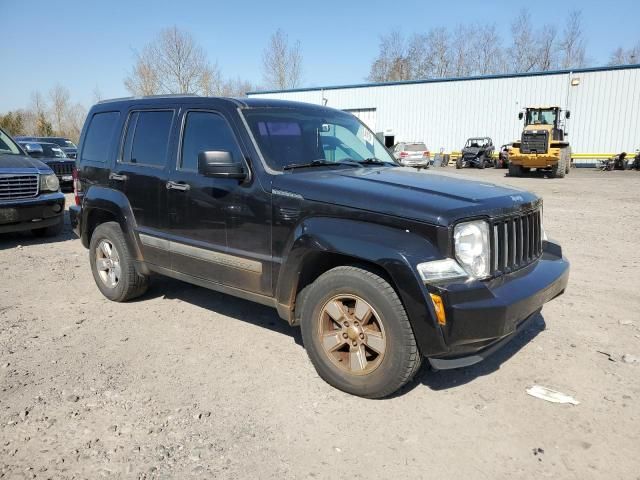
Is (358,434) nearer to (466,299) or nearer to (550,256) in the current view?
(466,299)

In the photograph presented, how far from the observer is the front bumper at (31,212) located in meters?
7.54

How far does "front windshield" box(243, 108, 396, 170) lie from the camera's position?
3826mm

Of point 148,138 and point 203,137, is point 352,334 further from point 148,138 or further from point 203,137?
point 148,138

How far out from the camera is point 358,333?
3.19 m

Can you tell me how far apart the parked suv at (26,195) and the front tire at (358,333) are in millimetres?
6252

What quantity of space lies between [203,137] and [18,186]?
531 centimetres

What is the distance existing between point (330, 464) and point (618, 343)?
289 cm

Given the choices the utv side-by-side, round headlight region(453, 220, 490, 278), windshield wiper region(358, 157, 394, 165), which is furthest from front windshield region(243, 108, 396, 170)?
the utv side-by-side

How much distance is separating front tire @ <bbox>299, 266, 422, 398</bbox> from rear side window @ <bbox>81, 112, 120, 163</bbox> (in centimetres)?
298


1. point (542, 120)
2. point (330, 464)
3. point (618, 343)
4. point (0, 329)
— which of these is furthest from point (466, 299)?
point (542, 120)

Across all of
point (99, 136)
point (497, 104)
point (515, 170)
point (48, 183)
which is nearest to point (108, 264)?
point (99, 136)

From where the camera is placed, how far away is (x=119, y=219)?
193 inches

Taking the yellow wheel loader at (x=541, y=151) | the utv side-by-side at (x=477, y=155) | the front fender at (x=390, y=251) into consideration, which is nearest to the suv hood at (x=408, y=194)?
the front fender at (x=390, y=251)

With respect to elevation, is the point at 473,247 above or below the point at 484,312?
above
